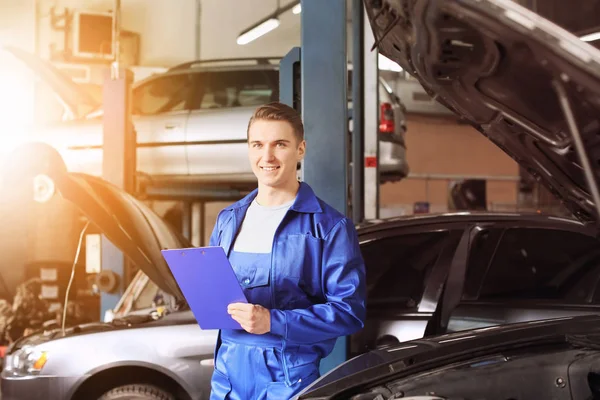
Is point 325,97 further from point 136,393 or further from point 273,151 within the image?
point 136,393

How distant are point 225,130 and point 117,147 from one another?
897 millimetres

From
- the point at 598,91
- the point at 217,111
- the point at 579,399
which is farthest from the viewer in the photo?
the point at 217,111

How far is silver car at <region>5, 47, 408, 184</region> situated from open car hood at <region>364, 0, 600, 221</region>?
12.0 feet

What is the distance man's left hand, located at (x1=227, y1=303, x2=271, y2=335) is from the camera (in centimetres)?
158

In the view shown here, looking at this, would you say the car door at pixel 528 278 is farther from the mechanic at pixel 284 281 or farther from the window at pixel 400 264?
the mechanic at pixel 284 281

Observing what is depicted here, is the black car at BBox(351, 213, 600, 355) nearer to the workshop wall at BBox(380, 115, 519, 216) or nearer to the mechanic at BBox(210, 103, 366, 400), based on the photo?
the mechanic at BBox(210, 103, 366, 400)

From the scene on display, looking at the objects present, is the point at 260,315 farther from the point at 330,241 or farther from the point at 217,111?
the point at 217,111

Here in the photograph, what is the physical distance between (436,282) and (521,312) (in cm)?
38

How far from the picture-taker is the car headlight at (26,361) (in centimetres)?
308

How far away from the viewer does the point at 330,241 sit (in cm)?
168

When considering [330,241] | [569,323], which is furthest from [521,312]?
[330,241]

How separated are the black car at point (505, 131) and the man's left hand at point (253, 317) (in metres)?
0.19

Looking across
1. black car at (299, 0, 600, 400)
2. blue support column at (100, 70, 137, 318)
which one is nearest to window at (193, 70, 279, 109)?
blue support column at (100, 70, 137, 318)

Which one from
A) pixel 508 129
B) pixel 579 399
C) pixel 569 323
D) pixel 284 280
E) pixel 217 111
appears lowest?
pixel 579 399
